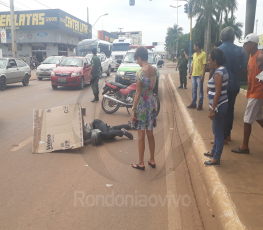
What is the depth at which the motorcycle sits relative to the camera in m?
8.22

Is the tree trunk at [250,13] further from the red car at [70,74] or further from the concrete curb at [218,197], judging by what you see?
the concrete curb at [218,197]

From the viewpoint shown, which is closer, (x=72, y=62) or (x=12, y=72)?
(x=12, y=72)

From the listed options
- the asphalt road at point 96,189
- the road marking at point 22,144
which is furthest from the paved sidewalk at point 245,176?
the road marking at point 22,144

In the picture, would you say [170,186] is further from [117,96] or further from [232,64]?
[117,96]

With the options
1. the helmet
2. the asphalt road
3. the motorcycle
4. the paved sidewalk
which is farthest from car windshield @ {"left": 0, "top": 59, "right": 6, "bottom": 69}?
the paved sidewalk

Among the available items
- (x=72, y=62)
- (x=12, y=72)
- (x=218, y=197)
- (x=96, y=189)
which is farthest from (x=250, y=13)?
(x=12, y=72)

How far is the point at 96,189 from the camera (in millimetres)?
3672

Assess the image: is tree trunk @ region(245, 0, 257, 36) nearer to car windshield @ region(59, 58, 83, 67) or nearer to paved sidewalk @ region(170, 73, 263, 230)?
paved sidewalk @ region(170, 73, 263, 230)

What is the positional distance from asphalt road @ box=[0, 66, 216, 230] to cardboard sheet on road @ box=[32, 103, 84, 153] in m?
0.17

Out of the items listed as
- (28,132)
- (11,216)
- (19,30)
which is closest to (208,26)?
(19,30)

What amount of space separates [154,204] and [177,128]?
159 inches

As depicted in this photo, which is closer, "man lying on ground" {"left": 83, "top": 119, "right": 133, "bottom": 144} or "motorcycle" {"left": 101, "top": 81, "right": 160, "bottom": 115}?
"man lying on ground" {"left": 83, "top": 119, "right": 133, "bottom": 144}

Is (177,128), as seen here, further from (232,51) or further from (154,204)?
(154,204)

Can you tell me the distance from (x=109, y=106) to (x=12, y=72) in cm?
880
